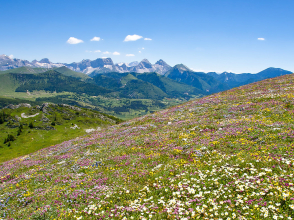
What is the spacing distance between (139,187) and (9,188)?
12.1 metres

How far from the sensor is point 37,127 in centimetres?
9581

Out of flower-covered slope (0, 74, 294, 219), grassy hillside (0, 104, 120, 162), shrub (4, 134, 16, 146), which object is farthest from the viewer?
shrub (4, 134, 16, 146)

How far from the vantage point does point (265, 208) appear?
6746 millimetres

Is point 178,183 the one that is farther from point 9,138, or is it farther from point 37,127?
point 37,127

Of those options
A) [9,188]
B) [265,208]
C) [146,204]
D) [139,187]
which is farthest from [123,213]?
[9,188]

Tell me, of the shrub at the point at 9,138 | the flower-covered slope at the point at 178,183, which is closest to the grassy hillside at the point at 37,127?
the shrub at the point at 9,138

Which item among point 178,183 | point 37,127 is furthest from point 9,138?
point 178,183

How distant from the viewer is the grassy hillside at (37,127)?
257 ft

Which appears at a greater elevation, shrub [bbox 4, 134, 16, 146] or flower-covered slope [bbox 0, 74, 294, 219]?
flower-covered slope [bbox 0, 74, 294, 219]

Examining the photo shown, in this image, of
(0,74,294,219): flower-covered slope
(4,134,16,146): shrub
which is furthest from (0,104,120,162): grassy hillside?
(0,74,294,219): flower-covered slope

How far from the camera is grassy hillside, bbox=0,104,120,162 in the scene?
Answer: 7825cm

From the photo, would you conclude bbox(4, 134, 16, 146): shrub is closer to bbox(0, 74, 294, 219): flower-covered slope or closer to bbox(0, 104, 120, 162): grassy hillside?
bbox(0, 104, 120, 162): grassy hillside

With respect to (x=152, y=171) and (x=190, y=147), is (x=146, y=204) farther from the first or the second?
(x=190, y=147)

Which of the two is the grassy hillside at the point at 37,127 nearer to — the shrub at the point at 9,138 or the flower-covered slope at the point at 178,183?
the shrub at the point at 9,138
